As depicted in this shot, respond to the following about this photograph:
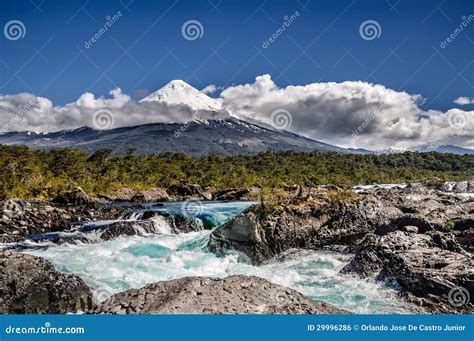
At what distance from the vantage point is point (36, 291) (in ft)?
24.2

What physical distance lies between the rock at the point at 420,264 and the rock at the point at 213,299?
2.49m

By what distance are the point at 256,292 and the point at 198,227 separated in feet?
45.8

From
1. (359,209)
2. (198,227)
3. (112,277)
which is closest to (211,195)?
(198,227)

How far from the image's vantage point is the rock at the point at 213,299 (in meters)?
5.42

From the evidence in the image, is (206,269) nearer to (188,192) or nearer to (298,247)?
(298,247)

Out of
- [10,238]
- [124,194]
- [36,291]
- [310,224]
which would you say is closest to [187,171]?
[124,194]

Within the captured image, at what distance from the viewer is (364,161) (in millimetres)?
76312

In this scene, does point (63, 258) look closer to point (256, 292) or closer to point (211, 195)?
point (256, 292)

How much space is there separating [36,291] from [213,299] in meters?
3.60

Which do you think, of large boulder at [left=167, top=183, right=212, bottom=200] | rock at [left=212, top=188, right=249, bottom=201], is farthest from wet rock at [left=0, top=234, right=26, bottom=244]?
large boulder at [left=167, top=183, right=212, bottom=200]

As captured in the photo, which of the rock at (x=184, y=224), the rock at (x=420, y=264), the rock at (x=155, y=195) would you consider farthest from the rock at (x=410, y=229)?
the rock at (x=155, y=195)

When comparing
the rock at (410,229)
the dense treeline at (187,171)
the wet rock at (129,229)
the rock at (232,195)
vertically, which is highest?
the dense treeline at (187,171)

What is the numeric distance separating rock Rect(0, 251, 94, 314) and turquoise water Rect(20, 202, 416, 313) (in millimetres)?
762

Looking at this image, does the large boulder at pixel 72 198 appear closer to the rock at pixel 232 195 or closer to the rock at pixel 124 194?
the rock at pixel 124 194
